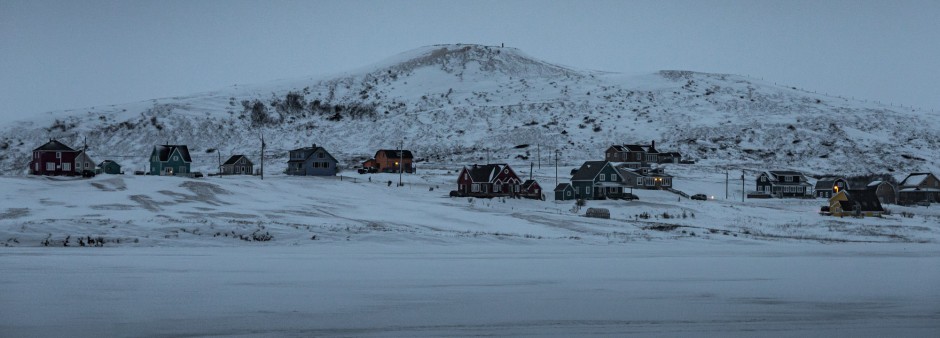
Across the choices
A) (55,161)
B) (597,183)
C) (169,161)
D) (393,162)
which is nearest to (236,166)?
(169,161)

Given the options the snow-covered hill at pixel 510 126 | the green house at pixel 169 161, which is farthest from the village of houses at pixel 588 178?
the snow-covered hill at pixel 510 126

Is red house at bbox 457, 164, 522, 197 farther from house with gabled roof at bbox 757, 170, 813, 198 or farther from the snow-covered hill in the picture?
the snow-covered hill

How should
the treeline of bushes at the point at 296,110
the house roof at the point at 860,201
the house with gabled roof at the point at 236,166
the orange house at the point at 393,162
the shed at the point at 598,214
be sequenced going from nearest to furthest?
the shed at the point at 598,214 < the house roof at the point at 860,201 < the house with gabled roof at the point at 236,166 < the orange house at the point at 393,162 < the treeline of bushes at the point at 296,110

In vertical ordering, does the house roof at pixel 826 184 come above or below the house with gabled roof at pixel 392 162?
below

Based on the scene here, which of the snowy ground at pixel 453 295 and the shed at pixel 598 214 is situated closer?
the snowy ground at pixel 453 295

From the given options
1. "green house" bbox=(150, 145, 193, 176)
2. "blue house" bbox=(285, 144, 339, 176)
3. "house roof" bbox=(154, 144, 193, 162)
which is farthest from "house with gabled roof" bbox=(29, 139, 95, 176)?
"blue house" bbox=(285, 144, 339, 176)

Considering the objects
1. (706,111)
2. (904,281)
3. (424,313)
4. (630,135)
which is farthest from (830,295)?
(706,111)

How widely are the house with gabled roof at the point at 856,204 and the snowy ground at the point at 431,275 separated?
11.4 metres

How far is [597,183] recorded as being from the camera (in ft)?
278

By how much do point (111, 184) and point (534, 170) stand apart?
2437 inches

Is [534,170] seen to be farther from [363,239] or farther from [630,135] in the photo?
[363,239]

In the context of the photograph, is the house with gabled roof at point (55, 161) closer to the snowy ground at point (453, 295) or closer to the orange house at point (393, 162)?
the orange house at point (393, 162)

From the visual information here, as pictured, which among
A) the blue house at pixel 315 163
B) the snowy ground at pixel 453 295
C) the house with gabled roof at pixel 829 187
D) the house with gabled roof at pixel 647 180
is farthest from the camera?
the blue house at pixel 315 163

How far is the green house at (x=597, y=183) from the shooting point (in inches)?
3327
